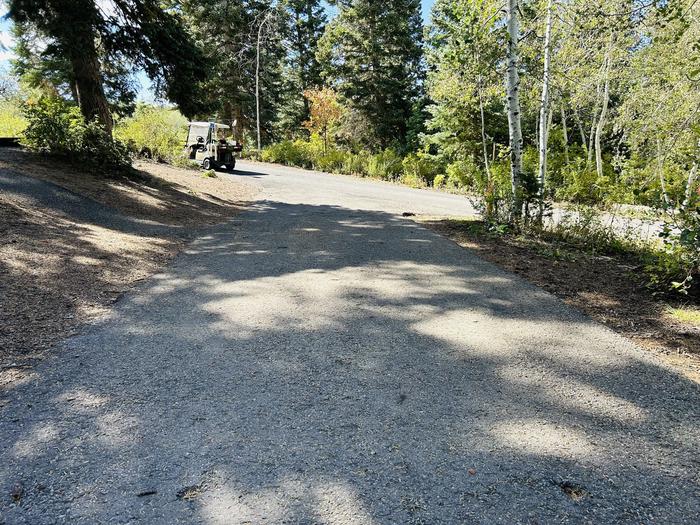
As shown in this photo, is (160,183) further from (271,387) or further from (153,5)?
(271,387)

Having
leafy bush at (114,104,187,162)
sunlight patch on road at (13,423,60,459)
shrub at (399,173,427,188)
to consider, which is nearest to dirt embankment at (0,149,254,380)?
sunlight patch on road at (13,423,60,459)

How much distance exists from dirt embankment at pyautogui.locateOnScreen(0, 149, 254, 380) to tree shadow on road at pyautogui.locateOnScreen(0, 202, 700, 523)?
1.60 feet

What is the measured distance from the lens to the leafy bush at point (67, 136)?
9.79m

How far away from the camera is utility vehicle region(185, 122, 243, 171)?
1992 cm

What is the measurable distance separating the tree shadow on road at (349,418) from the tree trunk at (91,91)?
869 centimetres

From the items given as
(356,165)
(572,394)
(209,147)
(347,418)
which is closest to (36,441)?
(347,418)

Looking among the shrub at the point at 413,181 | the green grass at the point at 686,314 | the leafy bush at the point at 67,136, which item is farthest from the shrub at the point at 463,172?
the green grass at the point at 686,314

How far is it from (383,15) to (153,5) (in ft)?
66.4

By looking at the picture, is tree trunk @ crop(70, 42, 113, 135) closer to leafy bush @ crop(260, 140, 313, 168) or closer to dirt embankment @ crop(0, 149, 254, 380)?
dirt embankment @ crop(0, 149, 254, 380)

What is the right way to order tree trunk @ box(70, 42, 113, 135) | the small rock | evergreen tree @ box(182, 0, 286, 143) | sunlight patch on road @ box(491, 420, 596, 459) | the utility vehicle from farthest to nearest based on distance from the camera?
evergreen tree @ box(182, 0, 286, 143) < the utility vehicle < tree trunk @ box(70, 42, 113, 135) < sunlight patch on road @ box(491, 420, 596, 459) < the small rock

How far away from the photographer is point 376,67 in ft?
88.6

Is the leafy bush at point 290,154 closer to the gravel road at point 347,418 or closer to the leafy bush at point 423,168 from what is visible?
the leafy bush at point 423,168

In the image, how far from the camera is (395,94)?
2772cm

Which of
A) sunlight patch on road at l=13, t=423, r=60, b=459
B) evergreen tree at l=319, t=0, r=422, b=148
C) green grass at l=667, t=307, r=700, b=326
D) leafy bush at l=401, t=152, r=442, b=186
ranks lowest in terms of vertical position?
sunlight patch on road at l=13, t=423, r=60, b=459
